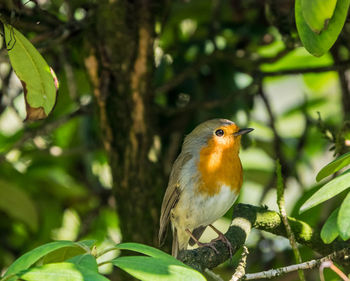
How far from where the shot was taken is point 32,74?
230 centimetres

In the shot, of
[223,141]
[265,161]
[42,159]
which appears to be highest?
[223,141]

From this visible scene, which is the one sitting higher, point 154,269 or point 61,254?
→ point 154,269

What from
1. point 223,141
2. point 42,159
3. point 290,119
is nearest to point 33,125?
point 42,159

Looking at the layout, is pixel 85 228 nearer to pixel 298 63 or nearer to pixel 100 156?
pixel 100 156

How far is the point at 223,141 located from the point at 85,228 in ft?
4.04

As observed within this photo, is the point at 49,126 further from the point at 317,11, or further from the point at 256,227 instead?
the point at 317,11

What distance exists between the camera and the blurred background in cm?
365

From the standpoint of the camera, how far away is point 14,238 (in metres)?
4.75

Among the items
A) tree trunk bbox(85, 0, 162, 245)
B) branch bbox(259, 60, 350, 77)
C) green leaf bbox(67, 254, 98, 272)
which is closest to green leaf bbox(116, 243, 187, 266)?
green leaf bbox(67, 254, 98, 272)

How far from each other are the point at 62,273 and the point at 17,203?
2754 millimetres

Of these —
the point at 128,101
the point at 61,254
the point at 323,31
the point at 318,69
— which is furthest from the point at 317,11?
the point at 318,69

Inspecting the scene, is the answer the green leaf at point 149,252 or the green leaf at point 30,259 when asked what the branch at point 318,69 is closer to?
the green leaf at point 149,252

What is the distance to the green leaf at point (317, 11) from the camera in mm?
1809

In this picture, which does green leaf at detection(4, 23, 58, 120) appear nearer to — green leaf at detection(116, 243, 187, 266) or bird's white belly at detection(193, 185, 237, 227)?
green leaf at detection(116, 243, 187, 266)
